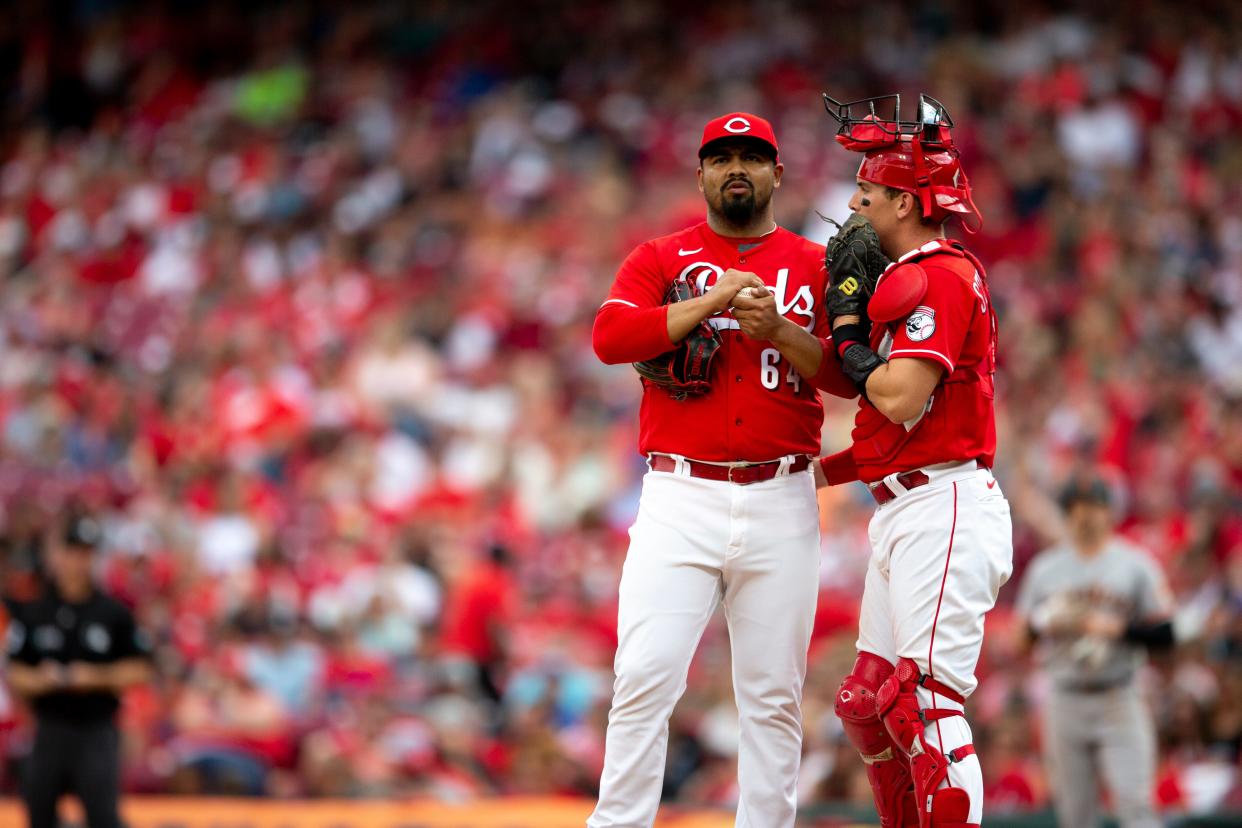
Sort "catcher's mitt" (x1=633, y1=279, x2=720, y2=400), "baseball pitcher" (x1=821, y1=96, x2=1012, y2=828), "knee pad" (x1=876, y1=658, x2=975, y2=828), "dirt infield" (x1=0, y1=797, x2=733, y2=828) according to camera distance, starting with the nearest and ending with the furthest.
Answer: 1. "knee pad" (x1=876, y1=658, x2=975, y2=828)
2. "baseball pitcher" (x1=821, y1=96, x2=1012, y2=828)
3. "catcher's mitt" (x1=633, y1=279, x2=720, y2=400)
4. "dirt infield" (x1=0, y1=797, x2=733, y2=828)

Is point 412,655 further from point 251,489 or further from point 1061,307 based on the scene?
point 1061,307

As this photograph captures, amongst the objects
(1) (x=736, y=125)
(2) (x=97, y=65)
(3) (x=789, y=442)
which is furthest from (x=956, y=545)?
(2) (x=97, y=65)

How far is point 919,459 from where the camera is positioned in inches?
188

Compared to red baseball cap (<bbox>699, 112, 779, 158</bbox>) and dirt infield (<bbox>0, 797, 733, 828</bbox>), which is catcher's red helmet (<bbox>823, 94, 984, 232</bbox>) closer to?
red baseball cap (<bbox>699, 112, 779, 158</bbox>)

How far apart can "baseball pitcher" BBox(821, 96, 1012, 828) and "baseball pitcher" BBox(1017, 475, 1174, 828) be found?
2.75m

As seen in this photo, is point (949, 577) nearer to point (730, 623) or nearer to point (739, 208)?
point (730, 623)

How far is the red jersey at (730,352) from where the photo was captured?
196 inches

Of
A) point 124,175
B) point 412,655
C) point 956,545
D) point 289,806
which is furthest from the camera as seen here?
point 124,175

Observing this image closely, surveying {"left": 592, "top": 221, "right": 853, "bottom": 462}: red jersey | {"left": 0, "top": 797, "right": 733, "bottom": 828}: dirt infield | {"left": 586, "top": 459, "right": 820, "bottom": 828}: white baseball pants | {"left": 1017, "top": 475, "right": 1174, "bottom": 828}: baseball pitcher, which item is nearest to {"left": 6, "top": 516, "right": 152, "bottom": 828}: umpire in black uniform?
{"left": 0, "top": 797, "right": 733, "bottom": 828}: dirt infield

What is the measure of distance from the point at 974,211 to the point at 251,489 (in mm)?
7871

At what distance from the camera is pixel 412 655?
33.3 ft

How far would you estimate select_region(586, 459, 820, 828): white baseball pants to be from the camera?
4871 millimetres

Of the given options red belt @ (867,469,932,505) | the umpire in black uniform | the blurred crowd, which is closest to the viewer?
red belt @ (867,469,932,505)

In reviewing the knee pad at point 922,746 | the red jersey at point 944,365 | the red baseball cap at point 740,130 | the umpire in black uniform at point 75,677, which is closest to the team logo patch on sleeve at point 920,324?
the red jersey at point 944,365
